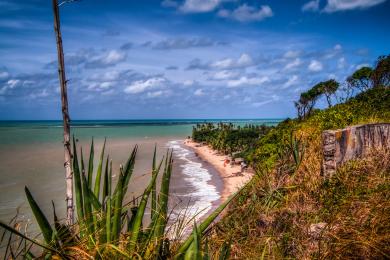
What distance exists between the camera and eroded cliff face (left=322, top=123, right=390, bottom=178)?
5816 millimetres

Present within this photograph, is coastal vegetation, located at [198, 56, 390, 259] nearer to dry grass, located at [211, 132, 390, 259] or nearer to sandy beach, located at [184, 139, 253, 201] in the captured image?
dry grass, located at [211, 132, 390, 259]

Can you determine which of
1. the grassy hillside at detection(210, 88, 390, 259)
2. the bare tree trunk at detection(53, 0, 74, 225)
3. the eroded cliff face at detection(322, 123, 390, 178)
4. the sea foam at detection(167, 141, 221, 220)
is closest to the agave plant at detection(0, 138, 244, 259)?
the bare tree trunk at detection(53, 0, 74, 225)

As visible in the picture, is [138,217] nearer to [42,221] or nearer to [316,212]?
[42,221]

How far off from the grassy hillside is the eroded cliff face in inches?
10.1

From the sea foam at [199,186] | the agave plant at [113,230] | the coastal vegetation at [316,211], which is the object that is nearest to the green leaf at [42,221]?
the agave plant at [113,230]

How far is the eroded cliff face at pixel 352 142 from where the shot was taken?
19.1 feet

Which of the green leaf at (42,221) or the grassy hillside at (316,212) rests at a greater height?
the green leaf at (42,221)

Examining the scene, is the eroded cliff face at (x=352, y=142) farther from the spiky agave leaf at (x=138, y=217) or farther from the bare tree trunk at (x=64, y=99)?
the bare tree trunk at (x=64, y=99)

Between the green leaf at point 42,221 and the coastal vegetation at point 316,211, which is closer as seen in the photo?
the green leaf at point 42,221

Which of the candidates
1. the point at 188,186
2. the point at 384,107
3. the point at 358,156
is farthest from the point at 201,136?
the point at 358,156

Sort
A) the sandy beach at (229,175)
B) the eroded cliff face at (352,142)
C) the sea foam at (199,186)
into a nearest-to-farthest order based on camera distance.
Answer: the eroded cliff face at (352,142), the sea foam at (199,186), the sandy beach at (229,175)

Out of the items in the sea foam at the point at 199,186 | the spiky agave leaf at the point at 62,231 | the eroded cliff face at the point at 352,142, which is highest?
the eroded cliff face at the point at 352,142

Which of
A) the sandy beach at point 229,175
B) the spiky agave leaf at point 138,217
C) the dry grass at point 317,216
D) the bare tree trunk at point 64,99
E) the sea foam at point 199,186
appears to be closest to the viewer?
the spiky agave leaf at point 138,217

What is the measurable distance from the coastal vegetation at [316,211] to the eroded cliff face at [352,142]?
235 millimetres
